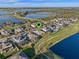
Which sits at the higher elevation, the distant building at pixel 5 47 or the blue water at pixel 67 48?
the distant building at pixel 5 47

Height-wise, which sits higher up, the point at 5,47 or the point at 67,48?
the point at 5,47

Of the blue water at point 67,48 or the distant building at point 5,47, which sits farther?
the distant building at point 5,47

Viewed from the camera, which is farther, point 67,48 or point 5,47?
point 67,48

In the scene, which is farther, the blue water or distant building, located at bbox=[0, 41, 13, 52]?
distant building, located at bbox=[0, 41, 13, 52]

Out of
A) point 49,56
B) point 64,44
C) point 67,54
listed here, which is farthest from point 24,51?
point 64,44

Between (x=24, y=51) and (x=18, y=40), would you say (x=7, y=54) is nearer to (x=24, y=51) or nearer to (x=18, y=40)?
(x=24, y=51)

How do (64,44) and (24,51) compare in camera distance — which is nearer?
(24,51)

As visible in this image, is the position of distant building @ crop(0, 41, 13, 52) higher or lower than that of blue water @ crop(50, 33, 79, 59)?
higher

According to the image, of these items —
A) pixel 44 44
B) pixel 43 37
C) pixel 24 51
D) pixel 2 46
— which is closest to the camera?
pixel 24 51
